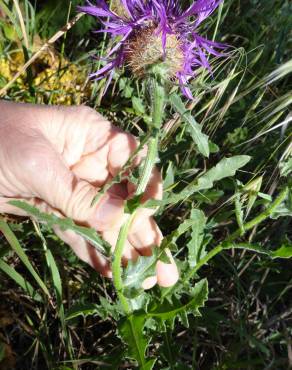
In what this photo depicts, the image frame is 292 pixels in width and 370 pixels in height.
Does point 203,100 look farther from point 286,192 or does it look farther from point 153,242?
point 286,192

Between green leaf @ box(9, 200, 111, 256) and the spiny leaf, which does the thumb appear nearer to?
green leaf @ box(9, 200, 111, 256)

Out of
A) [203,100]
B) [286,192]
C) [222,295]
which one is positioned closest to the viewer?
[286,192]

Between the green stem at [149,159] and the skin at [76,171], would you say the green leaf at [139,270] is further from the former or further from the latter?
the green stem at [149,159]

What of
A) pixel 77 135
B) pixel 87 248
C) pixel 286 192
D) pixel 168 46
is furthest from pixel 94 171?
pixel 286 192

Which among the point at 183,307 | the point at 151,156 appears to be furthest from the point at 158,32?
the point at 183,307

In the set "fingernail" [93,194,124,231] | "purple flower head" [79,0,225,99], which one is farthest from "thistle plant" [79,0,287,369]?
"fingernail" [93,194,124,231]

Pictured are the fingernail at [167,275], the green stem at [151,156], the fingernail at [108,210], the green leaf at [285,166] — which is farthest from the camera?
the fingernail at [167,275]

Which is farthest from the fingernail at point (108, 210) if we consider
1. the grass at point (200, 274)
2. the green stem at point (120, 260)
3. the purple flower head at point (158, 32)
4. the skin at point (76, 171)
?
the purple flower head at point (158, 32)

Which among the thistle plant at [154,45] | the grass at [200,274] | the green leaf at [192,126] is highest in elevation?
the thistle plant at [154,45]

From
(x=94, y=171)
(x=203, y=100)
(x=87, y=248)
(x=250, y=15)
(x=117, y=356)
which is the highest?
(x=250, y=15)

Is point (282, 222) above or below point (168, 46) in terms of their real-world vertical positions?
below
